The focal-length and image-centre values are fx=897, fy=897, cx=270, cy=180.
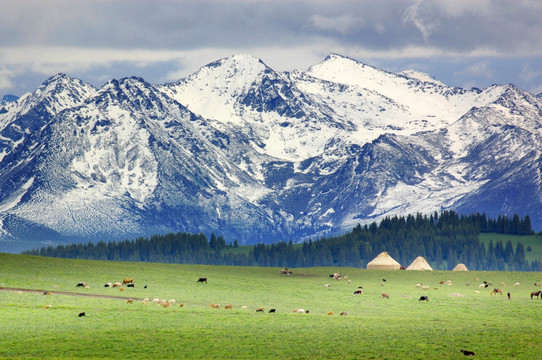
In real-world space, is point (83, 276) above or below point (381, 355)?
above

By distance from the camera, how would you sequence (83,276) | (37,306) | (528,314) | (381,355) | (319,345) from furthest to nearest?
(83,276) < (528,314) < (37,306) < (319,345) < (381,355)

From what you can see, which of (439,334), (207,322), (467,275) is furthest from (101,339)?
(467,275)

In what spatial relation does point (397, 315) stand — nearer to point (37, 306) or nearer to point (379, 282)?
point (37, 306)

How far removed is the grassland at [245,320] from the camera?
79.4 meters

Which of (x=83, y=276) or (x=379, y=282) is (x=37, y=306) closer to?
(x=83, y=276)

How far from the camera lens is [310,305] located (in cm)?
12650

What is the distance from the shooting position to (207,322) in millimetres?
97250

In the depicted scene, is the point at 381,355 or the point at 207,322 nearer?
the point at 381,355

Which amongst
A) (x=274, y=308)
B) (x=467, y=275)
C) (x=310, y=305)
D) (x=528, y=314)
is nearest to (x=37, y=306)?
(x=274, y=308)

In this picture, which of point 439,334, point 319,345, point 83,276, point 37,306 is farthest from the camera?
point 83,276

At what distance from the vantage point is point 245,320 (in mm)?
100438

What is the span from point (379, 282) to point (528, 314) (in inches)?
2523

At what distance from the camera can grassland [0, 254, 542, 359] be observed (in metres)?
79.4

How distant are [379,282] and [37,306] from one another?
8626 centimetres
